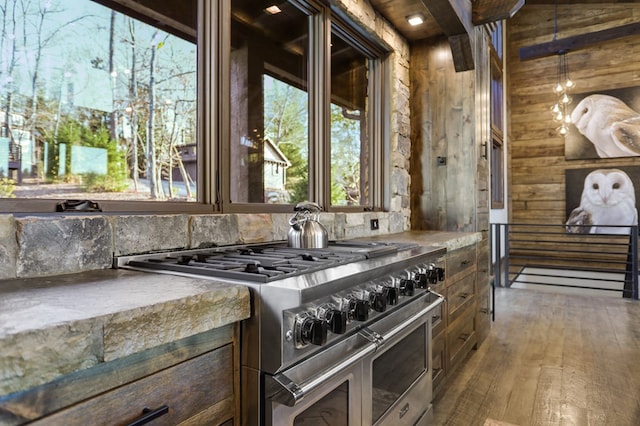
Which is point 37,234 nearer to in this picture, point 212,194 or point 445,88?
point 212,194

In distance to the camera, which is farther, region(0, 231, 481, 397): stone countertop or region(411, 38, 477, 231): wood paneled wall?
region(411, 38, 477, 231): wood paneled wall

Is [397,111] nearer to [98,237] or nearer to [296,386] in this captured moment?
[98,237]

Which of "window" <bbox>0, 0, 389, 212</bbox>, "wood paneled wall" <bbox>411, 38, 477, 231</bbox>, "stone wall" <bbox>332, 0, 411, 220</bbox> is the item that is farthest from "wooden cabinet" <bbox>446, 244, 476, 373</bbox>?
"window" <bbox>0, 0, 389, 212</bbox>

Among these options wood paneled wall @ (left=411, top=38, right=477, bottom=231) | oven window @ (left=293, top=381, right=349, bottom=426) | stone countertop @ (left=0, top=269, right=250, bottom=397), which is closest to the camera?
stone countertop @ (left=0, top=269, right=250, bottom=397)

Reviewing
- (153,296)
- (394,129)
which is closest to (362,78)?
(394,129)

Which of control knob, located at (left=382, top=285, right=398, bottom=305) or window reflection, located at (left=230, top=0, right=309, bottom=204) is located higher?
window reflection, located at (left=230, top=0, right=309, bottom=204)

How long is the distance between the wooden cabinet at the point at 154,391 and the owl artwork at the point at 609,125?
734 centimetres

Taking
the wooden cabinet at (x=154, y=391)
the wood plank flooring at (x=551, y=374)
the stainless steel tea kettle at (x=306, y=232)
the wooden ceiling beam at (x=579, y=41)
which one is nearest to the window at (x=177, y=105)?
the stainless steel tea kettle at (x=306, y=232)

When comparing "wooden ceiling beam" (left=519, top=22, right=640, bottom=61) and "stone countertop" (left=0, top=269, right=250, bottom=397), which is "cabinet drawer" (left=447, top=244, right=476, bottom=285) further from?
"wooden ceiling beam" (left=519, top=22, right=640, bottom=61)

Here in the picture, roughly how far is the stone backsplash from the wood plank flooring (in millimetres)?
1427

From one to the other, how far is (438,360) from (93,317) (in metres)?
1.94

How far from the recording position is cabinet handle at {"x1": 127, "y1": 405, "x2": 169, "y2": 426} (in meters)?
0.71

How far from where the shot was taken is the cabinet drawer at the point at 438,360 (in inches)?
81.3

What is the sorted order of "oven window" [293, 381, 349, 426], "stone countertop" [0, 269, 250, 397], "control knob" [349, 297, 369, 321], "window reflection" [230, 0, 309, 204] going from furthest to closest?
"window reflection" [230, 0, 309, 204] < "control knob" [349, 297, 369, 321] < "oven window" [293, 381, 349, 426] < "stone countertop" [0, 269, 250, 397]
